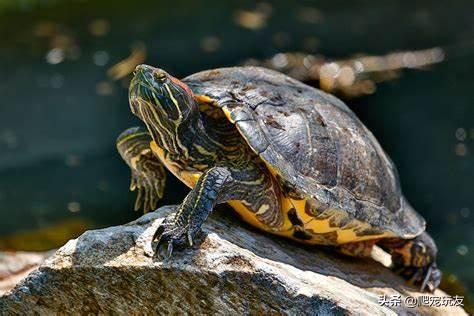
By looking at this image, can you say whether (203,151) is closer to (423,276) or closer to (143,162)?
(143,162)

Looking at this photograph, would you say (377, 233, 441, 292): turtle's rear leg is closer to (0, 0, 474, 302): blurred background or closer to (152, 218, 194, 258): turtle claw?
(0, 0, 474, 302): blurred background

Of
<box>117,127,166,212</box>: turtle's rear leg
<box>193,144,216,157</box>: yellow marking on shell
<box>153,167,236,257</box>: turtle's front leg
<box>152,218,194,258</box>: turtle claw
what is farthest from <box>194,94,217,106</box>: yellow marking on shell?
<box>152,218,194,258</box>: turtle claw

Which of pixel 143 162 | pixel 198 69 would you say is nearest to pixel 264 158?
pixel 143 162

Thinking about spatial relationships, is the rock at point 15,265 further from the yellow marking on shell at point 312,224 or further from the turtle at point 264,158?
the yellow marking on shell at point 312,224

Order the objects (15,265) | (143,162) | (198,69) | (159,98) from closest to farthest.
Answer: (159,98), (143,162), (15,265), (198,69)

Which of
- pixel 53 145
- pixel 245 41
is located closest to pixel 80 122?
pixel 53 145

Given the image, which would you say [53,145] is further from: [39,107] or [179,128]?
[179,128]

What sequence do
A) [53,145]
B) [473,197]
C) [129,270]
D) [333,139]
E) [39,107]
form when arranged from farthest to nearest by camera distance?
[39,107] < [53,145] < [473,197] < [333,139] < [129,270]
